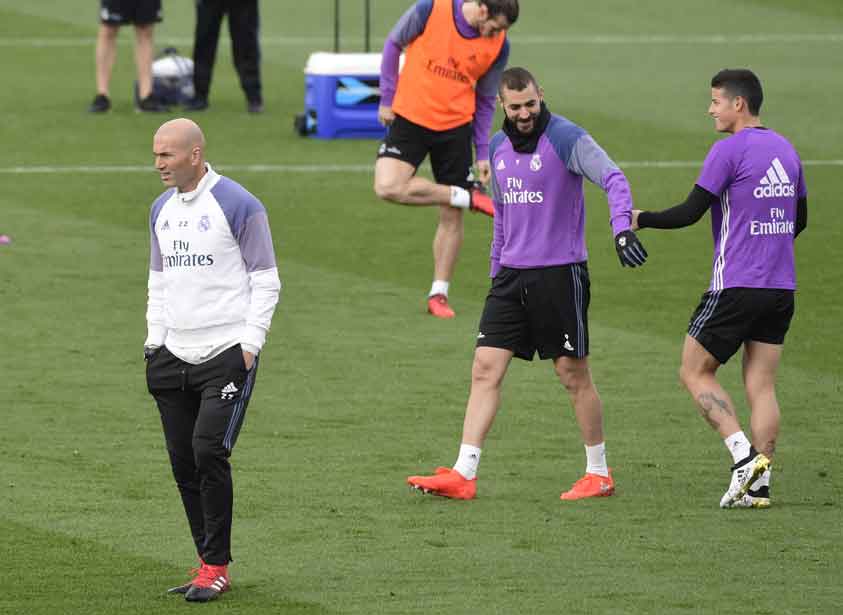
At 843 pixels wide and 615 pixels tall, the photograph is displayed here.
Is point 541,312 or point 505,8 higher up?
point 505,8

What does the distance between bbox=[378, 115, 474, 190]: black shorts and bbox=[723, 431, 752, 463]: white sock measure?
15.7 ft

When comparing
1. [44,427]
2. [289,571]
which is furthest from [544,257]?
[44,427]

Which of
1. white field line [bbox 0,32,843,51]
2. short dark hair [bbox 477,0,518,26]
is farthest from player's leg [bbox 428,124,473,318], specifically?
white field line [bbox 0,32,843,51]

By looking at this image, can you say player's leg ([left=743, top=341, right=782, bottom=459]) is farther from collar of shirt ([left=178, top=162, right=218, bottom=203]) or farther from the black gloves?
collar of shirt ([left=178, top=162, right=218, bottom=203])

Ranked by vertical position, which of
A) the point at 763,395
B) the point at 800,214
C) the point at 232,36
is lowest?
the point at 232,36

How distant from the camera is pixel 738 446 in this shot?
9.02 metres

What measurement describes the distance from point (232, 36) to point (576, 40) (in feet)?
23.2

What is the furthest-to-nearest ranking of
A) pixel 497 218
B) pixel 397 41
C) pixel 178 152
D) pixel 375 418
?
pixel 397 41, pixel 375 418, pixel 497 218, pixel 178 152

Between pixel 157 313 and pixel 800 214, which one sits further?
pixel 800 214

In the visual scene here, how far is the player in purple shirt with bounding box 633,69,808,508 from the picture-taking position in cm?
889

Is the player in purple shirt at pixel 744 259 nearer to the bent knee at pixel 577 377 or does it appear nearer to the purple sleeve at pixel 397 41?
the bent knee at pixel 577 377

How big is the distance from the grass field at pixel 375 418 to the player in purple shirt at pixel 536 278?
0.90ft

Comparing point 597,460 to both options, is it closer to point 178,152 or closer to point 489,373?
point 489,373

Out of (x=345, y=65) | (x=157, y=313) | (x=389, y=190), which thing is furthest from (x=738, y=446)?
(x=345, y=65)
